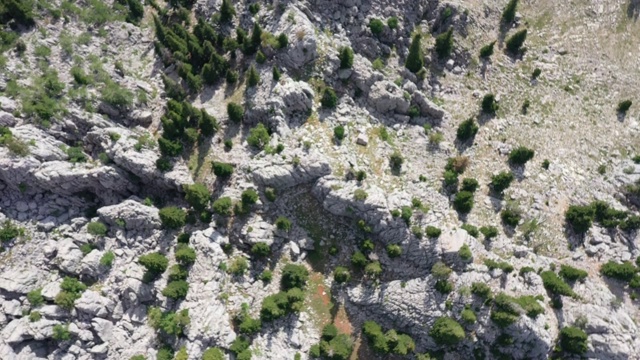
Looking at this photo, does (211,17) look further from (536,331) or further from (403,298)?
(536,331)

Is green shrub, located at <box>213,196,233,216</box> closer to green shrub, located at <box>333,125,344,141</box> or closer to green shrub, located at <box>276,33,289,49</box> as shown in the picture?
green shrub, located at <box>333,125,344,141</box>

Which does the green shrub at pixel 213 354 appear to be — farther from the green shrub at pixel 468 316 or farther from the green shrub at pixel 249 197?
the green shrub at pixel 468 316

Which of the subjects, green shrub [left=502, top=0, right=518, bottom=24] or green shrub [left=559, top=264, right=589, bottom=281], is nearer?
green shrub [left=559, top=264, right=589, bottom=281]

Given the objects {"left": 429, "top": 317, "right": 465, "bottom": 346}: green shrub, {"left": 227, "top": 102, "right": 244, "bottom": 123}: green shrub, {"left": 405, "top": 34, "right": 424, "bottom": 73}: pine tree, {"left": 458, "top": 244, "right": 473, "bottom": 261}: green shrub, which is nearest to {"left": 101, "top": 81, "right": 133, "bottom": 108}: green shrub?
{"left": 227, "top": 102, "right": 244, "bottom": 123}: green shrub

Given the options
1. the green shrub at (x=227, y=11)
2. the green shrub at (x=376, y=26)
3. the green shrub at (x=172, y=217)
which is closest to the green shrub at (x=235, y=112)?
the green shrub at (x=172, y=217)

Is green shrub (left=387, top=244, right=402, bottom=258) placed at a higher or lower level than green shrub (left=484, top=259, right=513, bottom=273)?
lower

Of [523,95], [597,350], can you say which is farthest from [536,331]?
[523,95]
